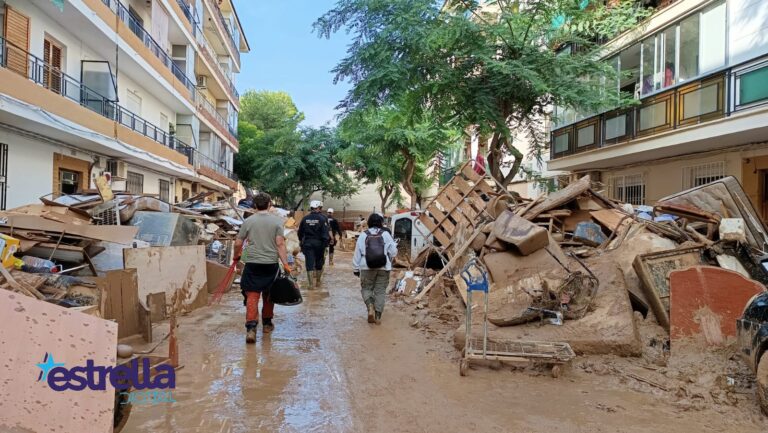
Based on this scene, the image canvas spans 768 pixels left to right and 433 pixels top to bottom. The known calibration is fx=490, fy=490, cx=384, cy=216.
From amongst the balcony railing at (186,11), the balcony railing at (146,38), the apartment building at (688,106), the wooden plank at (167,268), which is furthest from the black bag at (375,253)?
the balcony railing at (186,11)

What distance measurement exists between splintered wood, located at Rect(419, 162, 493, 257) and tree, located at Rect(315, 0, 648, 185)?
1.89 metres

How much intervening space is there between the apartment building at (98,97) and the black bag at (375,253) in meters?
6.07

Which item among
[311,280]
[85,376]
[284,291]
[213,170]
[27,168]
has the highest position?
[213,170]

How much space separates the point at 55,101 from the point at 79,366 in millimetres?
11312

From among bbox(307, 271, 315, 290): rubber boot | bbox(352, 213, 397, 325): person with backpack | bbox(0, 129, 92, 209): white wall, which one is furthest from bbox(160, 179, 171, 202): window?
bbox(352, 213, 397, 325): person with backpack

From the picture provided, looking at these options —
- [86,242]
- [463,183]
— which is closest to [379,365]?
[86,242]

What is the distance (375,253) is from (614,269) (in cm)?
297

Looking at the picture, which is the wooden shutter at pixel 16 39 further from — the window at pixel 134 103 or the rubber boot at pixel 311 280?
the rubber boot at pixel 311 280

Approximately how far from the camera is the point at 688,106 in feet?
36.0

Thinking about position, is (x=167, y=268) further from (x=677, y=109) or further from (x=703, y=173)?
(x=703, y=173)

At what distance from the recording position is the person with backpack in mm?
6617

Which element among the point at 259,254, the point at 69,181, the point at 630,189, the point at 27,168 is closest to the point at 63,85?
the point at 27,168

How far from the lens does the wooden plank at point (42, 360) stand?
2195 millimetres

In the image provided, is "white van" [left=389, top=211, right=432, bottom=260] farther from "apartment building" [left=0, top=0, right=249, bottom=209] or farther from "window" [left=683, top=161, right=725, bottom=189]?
"apartment building" [left=0, top=0, right=249, bottom=209]
